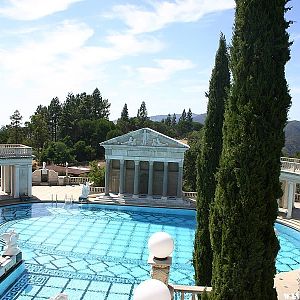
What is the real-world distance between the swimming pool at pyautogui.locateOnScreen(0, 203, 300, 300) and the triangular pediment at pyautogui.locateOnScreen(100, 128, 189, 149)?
563 centimetres

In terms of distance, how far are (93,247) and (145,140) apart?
14.4m

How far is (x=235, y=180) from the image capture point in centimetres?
714

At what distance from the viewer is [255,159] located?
6902mm

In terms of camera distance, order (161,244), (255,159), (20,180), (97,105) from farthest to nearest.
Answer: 1. (97,105)
2. (20,180)
3. (255,159)
4. (161,244)

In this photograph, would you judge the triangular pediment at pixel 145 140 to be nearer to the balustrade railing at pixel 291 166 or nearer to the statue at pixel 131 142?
the statue at pixel 131 142

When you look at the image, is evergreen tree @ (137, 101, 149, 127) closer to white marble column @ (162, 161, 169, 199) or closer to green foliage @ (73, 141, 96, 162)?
green foliage @ (73, 141, 96, 162)

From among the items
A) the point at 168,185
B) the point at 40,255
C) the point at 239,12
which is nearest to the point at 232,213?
the point at 239,12

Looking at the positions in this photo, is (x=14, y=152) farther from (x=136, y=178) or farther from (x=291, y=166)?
(x=291, y=166)

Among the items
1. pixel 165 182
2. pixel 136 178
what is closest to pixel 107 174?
pixel 136 178

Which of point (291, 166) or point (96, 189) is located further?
point (96, 189)

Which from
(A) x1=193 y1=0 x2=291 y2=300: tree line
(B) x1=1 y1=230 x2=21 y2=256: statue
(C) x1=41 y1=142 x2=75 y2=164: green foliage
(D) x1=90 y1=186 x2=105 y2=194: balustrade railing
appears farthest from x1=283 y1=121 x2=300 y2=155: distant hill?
(A) x1=193 y1=0 x2=291 y2=300: tree line

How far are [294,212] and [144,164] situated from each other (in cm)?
1355

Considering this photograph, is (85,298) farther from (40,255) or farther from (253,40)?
(253,40)

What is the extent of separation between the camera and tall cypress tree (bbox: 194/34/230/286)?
11070 millimetres
